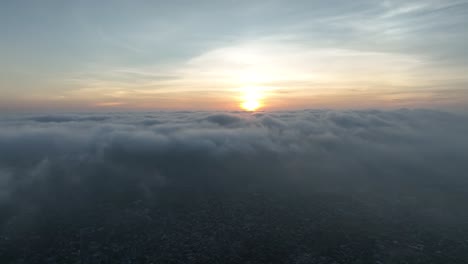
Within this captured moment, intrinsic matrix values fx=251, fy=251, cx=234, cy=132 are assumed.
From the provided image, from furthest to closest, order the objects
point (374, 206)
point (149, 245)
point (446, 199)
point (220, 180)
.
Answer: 1. point (220, 180)
2. point (446, 199)
3. point (374, 206)
4. point (149, 245)

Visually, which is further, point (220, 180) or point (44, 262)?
point (220, 180)

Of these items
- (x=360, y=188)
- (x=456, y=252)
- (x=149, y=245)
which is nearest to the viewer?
(x=456, y=252)

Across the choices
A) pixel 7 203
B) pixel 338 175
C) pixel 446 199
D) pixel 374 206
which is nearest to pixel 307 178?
pixel 338 175

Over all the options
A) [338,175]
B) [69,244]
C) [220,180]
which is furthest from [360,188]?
[69,244]

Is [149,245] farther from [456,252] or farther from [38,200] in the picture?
[456,252]

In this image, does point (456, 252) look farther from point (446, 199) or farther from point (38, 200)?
A: point (38, 200)

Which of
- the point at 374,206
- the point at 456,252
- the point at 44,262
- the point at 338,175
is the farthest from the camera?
the point at 338,175

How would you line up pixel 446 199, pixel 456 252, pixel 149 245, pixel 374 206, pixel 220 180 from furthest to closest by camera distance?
pixel 220 180, pixel 446 199, pixel 374 206, pixel 149 245, pixel 456 252

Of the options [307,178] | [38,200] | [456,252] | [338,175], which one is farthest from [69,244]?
[338,175]

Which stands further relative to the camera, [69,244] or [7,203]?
[7,203]
